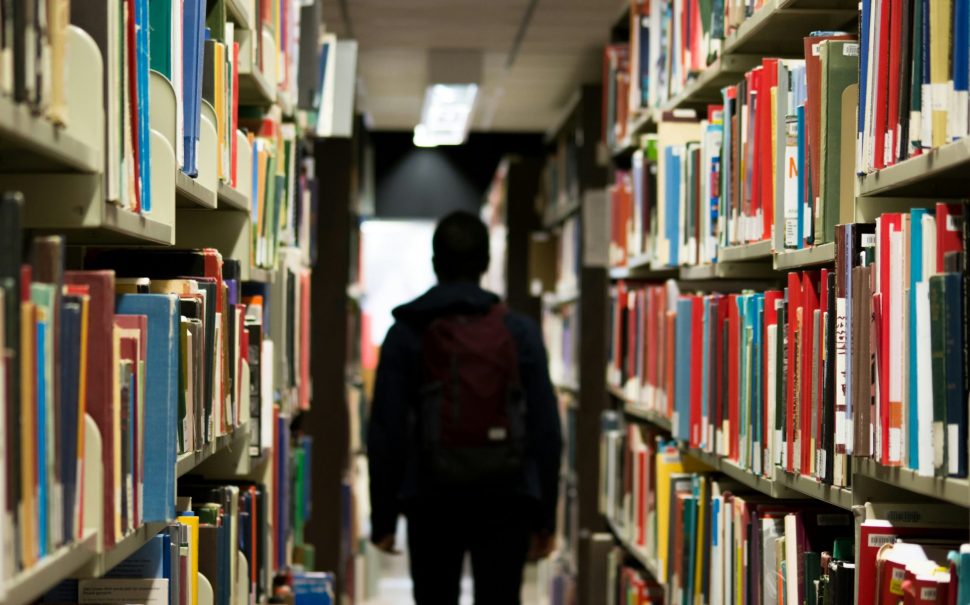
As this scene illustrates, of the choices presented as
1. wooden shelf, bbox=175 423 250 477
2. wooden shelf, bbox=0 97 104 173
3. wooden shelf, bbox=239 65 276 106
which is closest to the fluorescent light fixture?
wooden shelf, bbox=239 65 276 106

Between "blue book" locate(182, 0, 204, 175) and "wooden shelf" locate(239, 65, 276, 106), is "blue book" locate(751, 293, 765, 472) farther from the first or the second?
"wooden shelf" locate(239, 65, 276, 106)

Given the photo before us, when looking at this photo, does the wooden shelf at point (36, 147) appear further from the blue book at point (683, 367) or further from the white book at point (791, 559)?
the blue book at point (683, 367)

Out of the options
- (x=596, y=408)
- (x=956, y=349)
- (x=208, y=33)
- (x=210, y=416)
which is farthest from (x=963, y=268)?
(x=596, y=408)

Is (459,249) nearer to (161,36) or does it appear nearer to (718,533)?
(718,533)

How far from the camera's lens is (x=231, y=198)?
228 cm

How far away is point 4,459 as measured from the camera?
40.6 inches

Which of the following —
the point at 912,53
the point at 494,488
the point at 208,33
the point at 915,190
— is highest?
the point at 208,33

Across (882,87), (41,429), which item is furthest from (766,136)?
(41,429)

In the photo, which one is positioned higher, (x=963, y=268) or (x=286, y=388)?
(x=963, y=268)

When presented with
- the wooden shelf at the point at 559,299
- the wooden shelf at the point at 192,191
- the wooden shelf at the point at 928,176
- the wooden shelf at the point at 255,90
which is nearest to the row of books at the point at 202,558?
the wooden shelf at the point at 192,191

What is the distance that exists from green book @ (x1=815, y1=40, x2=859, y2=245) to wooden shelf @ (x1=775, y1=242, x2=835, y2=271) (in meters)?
0.03

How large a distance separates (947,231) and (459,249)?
1924 mm

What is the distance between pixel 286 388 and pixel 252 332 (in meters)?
0.57

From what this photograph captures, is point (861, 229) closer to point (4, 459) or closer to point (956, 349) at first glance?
point (956, 349)
